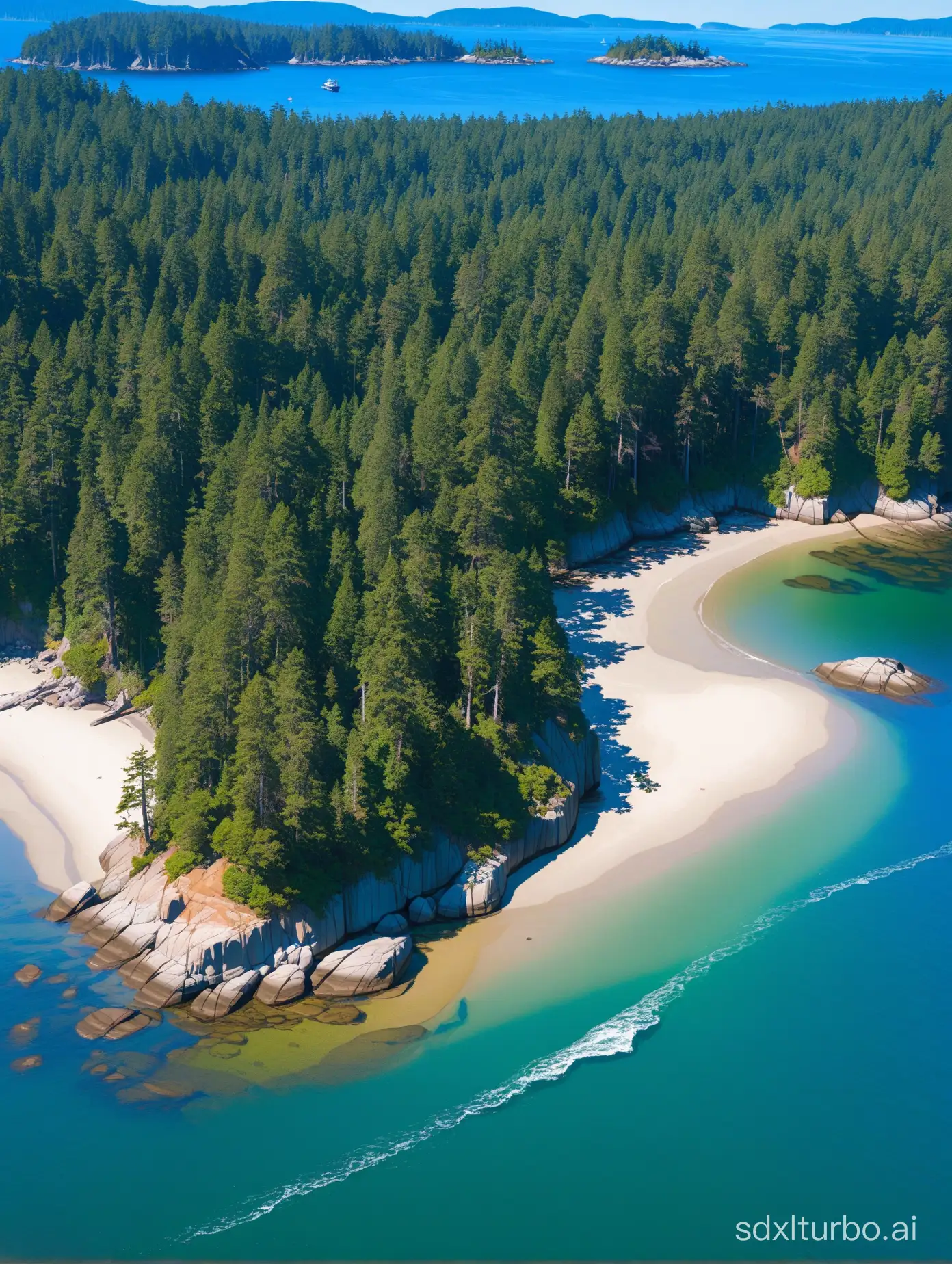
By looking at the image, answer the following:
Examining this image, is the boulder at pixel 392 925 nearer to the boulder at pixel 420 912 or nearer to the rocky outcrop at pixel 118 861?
the boulder at pixel 420 912

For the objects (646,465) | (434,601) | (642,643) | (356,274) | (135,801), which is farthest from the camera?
(356,274)

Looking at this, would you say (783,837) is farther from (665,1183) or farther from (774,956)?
(665,1183)

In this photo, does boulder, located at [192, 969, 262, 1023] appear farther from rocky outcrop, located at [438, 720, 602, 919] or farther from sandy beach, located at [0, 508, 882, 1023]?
rocky outcrop, located at [438, 720, 602, 919]

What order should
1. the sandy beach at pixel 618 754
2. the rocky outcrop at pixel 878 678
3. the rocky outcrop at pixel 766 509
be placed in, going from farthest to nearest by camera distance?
the rocky outcrop at pixel 766 509, the rocky outcrop at pixel 878 678, the sandy beach at pixel 618 754

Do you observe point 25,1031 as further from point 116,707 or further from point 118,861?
point 116,707

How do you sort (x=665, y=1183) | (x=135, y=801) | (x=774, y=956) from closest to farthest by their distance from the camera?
(x=665, y=1183) < (x=774, y=956) < (x=135, y=801)

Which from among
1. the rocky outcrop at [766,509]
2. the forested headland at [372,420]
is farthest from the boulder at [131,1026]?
the rocky outcrop at [766,509]

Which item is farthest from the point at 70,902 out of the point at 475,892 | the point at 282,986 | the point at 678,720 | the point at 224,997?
the point at 678,720

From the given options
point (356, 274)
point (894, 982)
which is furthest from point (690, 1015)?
point (356, 274)
